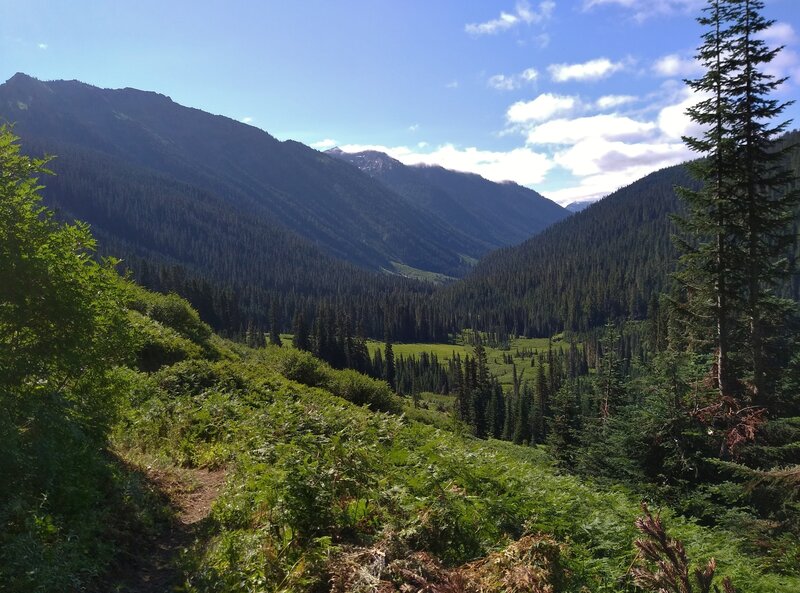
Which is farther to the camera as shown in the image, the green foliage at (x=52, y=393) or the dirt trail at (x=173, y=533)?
the dirt trail at (x=173, y=533)

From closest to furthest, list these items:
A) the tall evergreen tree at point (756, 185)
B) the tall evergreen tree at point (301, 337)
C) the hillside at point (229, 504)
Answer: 1. the hillside at point (229, 504)
2. the tall evergreen tree at point (756, 185)
3. the tall evergreen tree at point (301, 337)

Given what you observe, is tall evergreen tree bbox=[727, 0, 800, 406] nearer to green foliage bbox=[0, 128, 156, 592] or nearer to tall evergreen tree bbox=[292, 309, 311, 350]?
green foliage bbox=[0, 128, 156, 592]

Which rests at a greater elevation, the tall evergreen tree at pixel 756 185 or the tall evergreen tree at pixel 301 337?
the tall evergreen tree at pixel 756 185

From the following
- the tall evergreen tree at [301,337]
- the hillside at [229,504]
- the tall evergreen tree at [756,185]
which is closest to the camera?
the hillside at [229,504]

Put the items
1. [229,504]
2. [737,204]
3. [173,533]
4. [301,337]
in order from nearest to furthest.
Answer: [229,504], [173,533], [737,204], [301,337]

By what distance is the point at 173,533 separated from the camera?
8.27 meters

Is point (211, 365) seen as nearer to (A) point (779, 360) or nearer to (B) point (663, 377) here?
(B) point (663, 377)

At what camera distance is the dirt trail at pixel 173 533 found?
6.62 metres

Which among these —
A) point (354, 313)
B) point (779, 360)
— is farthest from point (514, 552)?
point (354, 313)

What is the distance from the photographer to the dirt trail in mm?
6621

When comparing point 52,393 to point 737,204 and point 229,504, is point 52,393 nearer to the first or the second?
point 229,504

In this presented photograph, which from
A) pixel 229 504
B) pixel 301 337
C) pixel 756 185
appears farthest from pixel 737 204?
pixel 301 337

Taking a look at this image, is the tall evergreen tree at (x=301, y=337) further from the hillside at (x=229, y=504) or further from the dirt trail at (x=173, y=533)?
the hillside at (x=229, y=504)

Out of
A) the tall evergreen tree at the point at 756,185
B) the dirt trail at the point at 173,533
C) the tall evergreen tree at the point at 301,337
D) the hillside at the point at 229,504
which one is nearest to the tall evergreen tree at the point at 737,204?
the tall evergreen tree at the point at 756,185
